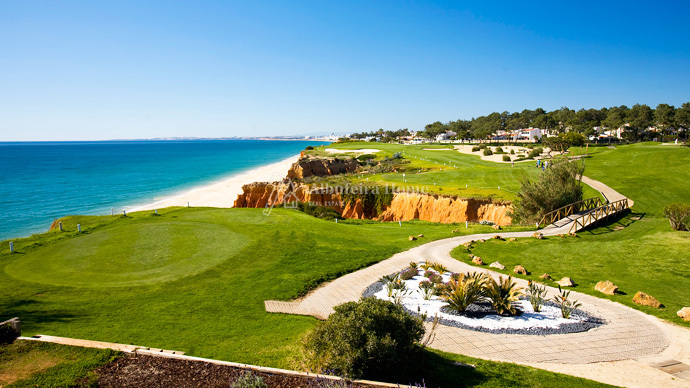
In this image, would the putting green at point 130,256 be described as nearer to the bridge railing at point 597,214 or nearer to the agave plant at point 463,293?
the agave plant at point 463,293

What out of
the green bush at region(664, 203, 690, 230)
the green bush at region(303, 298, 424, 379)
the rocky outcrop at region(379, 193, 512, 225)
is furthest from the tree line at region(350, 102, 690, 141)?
the green bush at region(303, 298, 424, 379)

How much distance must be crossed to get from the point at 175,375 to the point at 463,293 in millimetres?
8450

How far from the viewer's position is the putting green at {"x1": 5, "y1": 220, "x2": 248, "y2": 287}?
45.1ft

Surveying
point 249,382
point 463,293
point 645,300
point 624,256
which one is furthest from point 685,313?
point 249,382

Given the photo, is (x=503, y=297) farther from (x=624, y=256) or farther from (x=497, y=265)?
(x=624, y=256)

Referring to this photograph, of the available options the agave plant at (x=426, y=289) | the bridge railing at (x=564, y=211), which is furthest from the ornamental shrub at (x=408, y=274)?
the bridge railing at (x=564, y=211)

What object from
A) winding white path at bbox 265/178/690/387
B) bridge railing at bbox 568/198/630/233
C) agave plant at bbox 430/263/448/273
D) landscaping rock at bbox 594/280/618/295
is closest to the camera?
winding white path at bbox 265/178/690/387

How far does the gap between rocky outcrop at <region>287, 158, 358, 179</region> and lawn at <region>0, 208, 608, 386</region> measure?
108ft

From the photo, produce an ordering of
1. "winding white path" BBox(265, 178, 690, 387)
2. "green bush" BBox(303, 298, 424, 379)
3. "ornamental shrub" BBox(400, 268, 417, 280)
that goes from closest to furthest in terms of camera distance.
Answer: "green bush" BBox(303, 298, 424, 379) → "winding white path" BBox(265, 178, 690, 387) → "ornamental shrub" BBox(400, 268, 417, 280)

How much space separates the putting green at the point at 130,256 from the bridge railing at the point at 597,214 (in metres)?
19.8

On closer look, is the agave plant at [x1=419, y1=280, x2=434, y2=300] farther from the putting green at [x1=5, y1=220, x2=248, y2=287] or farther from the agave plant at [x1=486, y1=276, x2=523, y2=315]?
the putting green at [x1=5, y1=220, x2=248, y2=287]

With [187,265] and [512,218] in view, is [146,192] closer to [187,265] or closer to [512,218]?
[187,265]

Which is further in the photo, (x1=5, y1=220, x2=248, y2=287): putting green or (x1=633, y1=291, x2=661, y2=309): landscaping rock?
(x1=5, y1=220, x2=248, y2=287): putting green

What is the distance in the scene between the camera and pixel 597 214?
896 inches
